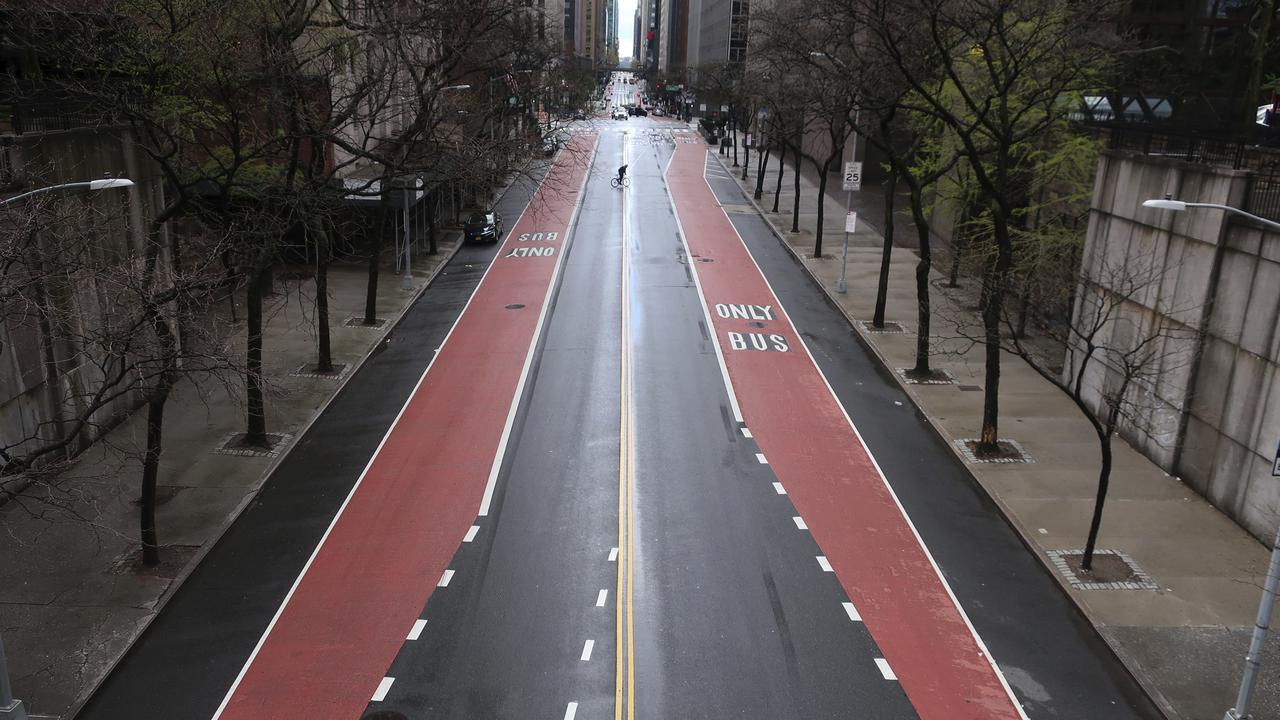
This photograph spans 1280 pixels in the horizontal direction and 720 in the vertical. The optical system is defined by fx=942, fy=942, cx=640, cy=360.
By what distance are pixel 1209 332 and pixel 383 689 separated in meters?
15.6

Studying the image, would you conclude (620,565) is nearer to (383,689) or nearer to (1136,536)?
(383,689)

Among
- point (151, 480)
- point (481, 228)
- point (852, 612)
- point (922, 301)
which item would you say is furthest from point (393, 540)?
point (481, 228)

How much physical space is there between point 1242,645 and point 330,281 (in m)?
29.4

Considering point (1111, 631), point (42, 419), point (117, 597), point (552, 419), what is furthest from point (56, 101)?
point (1111, 631)

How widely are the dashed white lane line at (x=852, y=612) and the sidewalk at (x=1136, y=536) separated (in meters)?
2.29

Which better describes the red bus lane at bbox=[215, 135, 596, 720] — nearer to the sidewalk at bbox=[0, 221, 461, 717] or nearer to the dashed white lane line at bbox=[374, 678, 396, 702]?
the dashed white lane line at bbox=[374, 678, 396, 702]

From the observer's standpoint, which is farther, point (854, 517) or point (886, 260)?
point (886, 260)

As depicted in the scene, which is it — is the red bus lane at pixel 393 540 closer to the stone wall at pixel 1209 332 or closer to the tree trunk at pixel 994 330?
the tree trunk at pixel 994 330

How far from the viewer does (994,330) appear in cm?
1855

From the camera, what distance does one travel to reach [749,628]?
43.5ft

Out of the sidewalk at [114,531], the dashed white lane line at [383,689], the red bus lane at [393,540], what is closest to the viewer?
the dashed white lane line at [383,689]

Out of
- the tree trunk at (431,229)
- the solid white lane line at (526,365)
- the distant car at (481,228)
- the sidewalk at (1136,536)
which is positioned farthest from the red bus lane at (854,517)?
the distant car at (481,228)

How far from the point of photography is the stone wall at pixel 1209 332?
53.1 ft

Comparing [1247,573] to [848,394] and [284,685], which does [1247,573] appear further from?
[284,685]
